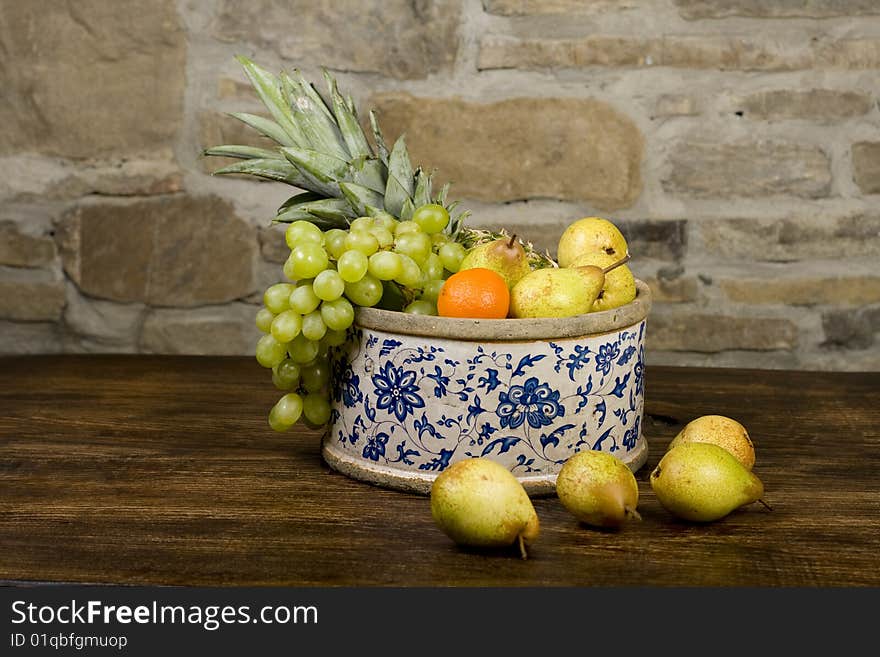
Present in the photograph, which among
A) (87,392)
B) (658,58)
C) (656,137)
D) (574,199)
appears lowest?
(87,392)

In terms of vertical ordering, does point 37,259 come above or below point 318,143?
below

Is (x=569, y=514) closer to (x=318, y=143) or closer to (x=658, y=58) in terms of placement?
(x=318, y=143)

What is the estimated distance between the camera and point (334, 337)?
1055mm

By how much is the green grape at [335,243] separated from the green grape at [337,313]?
52 mm

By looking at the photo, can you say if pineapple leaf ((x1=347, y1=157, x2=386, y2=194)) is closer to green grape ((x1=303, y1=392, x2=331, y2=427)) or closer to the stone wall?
green grape ((x1=303, y1=392, x2=331, y2=427))

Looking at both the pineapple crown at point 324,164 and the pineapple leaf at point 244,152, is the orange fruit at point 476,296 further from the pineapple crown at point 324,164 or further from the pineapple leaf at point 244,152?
the pineapple leaf at point 244,152

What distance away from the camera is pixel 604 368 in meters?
1.02

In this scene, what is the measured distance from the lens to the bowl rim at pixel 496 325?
968 millimetres

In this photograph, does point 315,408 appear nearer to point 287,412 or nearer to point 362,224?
point 287,412

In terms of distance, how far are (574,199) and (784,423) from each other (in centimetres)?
74

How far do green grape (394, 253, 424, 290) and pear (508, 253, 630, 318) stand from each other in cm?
10

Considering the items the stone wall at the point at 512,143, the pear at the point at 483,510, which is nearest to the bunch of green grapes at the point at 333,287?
the pear at the point at 483,510

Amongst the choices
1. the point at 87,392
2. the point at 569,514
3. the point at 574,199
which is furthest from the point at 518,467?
the point at 574,199

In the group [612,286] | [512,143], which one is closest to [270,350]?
[612,286]
